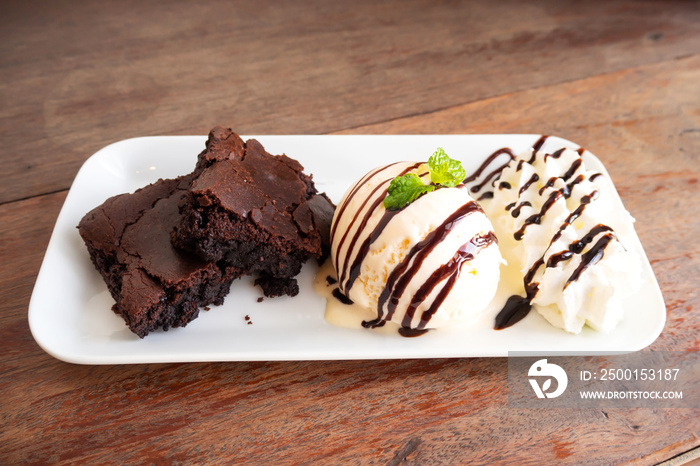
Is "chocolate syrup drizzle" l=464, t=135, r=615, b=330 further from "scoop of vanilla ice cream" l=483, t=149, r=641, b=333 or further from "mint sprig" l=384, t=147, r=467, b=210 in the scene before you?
"mint sprig" l=384, t=147, r=467, b=210

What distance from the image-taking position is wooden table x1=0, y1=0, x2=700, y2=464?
6.47 ft

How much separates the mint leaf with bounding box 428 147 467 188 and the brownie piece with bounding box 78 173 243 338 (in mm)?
876

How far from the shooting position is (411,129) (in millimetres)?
3312

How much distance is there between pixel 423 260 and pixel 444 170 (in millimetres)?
386

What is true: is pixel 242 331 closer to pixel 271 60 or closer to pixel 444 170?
pixel 444 170

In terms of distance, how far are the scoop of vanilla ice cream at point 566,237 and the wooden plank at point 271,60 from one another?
1102mm

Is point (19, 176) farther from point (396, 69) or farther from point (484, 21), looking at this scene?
point (484, 21)

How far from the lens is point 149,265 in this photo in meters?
2.10

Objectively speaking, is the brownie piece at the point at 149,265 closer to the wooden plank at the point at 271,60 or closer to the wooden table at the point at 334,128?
the wooden table at the point at 334,128

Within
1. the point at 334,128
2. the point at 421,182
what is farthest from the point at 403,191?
the point at 334,128

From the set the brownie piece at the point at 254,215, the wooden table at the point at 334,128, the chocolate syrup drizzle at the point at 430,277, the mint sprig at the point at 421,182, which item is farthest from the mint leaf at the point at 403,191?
the wooden table at the point at 334,128

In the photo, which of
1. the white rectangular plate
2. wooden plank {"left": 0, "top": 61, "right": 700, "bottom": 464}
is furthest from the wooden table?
the white rectangular plate

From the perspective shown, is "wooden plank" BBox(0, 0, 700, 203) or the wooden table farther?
"wooden plank" BBox(0, 0, 700, 203)

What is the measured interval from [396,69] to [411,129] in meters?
0.67
